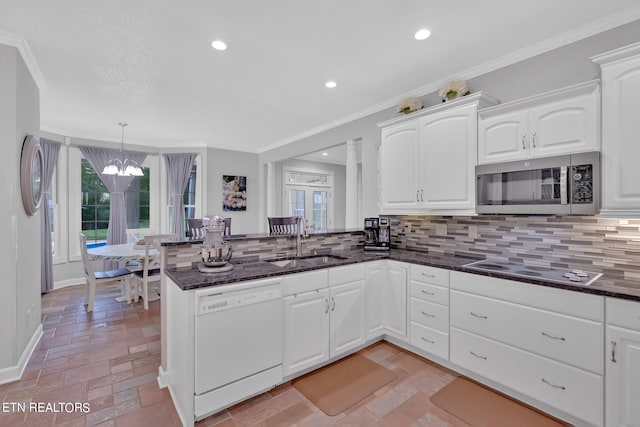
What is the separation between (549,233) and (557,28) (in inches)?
61.4

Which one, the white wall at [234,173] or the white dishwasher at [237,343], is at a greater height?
the white wall at [234,173]

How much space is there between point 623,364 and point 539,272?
2.21 feet

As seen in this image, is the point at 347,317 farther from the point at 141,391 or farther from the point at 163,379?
the point at 141,391

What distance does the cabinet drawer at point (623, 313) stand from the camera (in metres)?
1.57

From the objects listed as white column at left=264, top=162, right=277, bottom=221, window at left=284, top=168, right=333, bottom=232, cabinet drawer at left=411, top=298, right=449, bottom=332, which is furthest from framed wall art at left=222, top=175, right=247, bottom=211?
cabinet drawer at left=411, top=298, right=449, bottom=332

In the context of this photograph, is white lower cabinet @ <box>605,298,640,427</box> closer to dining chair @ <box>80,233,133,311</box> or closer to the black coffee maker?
the black coffee maker

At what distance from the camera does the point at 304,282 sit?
7.47 ft

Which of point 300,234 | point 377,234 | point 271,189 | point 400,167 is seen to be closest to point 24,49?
point 300,234

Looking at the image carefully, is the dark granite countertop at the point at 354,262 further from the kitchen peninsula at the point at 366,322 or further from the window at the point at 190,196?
the window at the point at 190,196

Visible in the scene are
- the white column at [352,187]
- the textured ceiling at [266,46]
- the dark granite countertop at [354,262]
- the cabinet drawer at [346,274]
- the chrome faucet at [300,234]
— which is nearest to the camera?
the dark granite countertop at [354,262]

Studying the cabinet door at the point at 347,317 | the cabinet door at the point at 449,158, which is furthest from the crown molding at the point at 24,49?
the cabinet door at the point at 449,158

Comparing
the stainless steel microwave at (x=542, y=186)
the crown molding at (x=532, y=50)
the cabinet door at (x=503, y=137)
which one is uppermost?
the crown molding at (x=532, y=50)

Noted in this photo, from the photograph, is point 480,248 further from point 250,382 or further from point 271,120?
point 271,120

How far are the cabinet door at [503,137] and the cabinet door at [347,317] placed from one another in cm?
154
